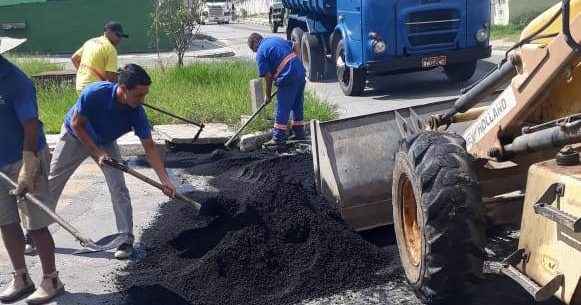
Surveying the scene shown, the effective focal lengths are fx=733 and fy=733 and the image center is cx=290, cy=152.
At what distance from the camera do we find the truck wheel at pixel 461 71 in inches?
540

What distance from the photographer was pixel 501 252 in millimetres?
5047

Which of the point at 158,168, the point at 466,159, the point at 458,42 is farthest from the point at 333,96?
the point at 466,159

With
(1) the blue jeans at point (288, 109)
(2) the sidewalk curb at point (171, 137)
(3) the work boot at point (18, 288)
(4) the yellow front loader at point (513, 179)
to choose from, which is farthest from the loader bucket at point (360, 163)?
(2) the sidewalk curb at point (171, 137)

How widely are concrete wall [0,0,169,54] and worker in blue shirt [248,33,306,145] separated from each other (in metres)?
16.0

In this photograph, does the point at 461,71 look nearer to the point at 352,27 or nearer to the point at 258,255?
the point at 352,27

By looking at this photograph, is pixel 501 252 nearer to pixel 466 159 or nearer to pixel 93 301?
pixel 466 159

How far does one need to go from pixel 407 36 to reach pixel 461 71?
6.37 ft

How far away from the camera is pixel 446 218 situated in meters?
3.68

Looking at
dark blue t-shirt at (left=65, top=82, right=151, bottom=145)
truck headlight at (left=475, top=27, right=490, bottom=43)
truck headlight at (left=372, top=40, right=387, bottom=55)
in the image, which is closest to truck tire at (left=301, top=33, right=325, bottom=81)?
truck headlight at (left=372, top=40, right=387, bottom=55)

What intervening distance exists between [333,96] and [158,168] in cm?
846

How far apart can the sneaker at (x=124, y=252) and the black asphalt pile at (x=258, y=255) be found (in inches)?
5.8

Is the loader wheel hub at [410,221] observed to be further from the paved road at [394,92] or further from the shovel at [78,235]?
the paved road at [394,92]

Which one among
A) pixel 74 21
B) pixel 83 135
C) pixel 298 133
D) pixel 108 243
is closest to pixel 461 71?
pixel 298 133

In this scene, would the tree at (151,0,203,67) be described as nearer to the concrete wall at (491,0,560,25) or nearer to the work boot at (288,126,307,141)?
the work boot at (288,126,307,141)
